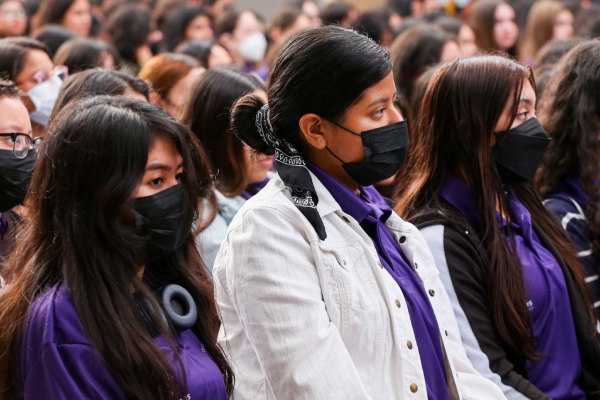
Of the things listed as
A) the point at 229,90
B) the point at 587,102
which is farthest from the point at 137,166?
the point at 587,102

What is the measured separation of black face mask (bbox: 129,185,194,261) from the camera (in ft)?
7.22

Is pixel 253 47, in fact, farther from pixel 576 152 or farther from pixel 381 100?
pixel 381 100

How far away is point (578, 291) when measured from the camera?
2.99m

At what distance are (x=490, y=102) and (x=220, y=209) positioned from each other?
112 centimetres

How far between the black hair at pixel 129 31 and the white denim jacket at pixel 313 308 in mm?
5195

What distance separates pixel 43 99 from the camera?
4.11 metres

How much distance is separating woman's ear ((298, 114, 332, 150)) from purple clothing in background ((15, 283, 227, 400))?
0.72 m

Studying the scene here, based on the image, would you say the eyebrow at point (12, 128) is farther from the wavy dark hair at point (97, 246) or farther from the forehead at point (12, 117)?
the wavy dark hair at point (97, 246)

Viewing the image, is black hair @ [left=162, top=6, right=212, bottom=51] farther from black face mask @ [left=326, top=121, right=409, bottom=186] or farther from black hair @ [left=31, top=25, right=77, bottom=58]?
black face mask @ [left=326, top=121, right=409, bottom=186]

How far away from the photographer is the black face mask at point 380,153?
2.31 meters

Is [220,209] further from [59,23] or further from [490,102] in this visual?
[59,23]

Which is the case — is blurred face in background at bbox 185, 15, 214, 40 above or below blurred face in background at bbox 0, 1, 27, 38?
below

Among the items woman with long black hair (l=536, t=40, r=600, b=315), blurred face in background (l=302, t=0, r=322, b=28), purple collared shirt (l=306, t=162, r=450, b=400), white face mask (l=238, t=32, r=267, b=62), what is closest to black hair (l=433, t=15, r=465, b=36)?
white face mask (l=238, t=32, r=267, b=62)

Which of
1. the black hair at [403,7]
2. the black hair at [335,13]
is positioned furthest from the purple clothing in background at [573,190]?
the black hair at [403,7]
